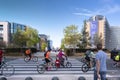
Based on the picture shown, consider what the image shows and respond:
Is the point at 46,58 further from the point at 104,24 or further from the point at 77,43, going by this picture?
the point at 104,24

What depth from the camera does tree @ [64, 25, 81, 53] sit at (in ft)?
256

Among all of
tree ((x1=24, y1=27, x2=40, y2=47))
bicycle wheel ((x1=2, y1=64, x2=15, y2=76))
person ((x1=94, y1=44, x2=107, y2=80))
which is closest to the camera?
person ((x1=94, y1=44, x2=107, y2=80))

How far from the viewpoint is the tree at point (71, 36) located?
7800 centimetres

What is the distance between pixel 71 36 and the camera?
259ft

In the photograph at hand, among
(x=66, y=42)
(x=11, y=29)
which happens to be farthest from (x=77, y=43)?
(x=11, y=29)

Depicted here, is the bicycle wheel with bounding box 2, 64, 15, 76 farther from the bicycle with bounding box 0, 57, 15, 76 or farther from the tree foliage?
the tree foliage

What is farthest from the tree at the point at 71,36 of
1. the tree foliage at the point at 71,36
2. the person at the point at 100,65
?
the person at the point at 100,65

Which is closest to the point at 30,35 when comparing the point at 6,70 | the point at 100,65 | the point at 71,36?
the point at 71,36

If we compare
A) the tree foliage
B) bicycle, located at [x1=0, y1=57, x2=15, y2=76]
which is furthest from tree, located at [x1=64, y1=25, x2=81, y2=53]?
bicycle, located at [x1=0, y1=57, x2=15, y2=76]

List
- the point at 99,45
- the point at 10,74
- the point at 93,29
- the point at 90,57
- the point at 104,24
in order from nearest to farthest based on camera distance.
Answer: the point at 99,45 < the point at 10,74 < the point at 90,57 < the point at 93,29 < the point at 104,24

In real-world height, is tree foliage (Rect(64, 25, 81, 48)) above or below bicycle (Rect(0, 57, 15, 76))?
above

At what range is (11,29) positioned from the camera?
16662cm

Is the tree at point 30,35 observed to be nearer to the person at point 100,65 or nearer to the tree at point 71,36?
the tree at point 71,36

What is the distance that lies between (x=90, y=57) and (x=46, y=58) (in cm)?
360
